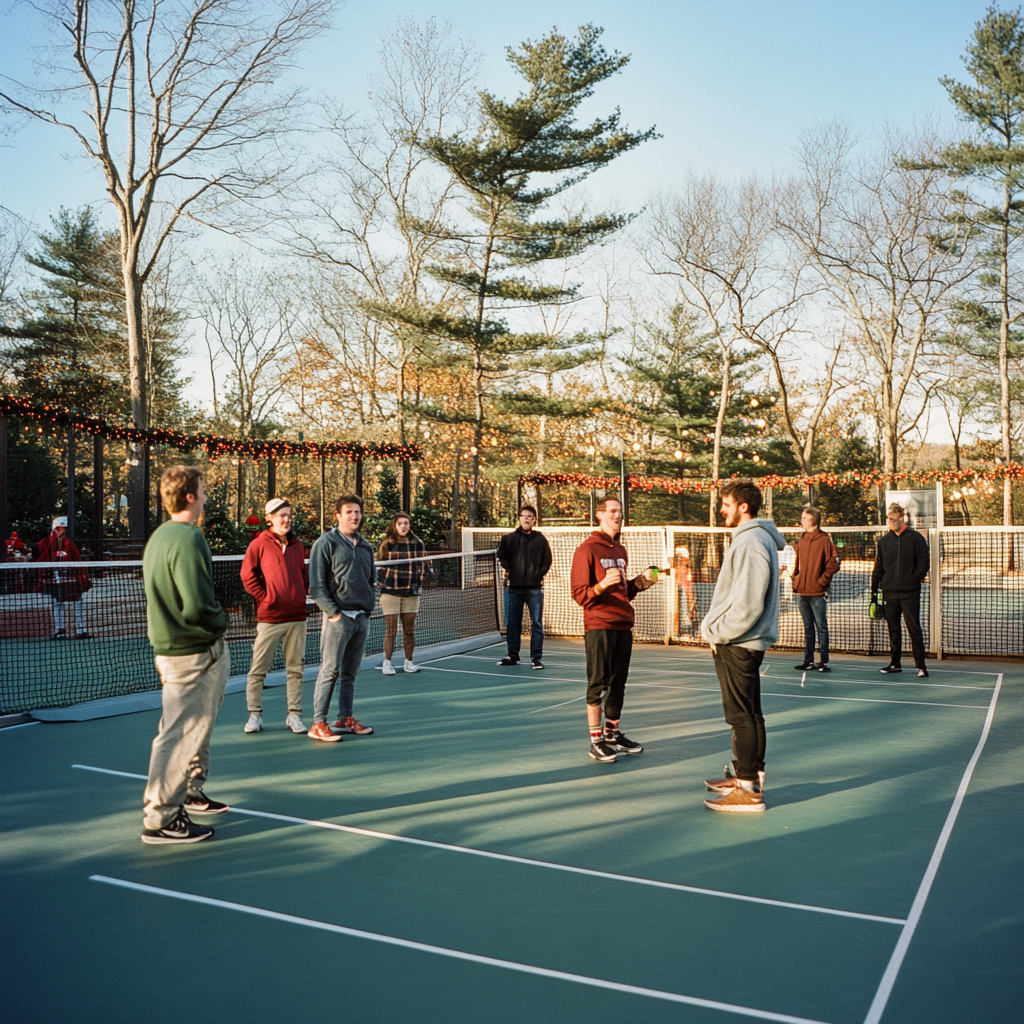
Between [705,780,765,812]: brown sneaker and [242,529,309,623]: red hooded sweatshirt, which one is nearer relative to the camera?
[705,780,765,812]: brown sneaker

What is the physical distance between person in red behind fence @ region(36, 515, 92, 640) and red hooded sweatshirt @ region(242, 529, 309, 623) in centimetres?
716

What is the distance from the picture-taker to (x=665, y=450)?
4138cm

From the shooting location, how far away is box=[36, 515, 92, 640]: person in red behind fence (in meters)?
13.7

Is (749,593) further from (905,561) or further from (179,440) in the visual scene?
(179,440)

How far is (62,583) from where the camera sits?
1368 cm

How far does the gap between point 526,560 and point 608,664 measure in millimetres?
4877

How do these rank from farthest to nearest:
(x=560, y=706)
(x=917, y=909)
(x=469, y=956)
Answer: (x=560, y=706)
(x=917, y=909)
(x=469, y=956)

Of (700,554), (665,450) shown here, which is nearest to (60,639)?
(700,554)

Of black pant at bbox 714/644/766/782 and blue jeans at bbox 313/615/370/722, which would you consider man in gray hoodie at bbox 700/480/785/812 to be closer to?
black pant at bbox 714/644/766/782

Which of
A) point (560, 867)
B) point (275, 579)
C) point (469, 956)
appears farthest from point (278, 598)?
point (469, 956)

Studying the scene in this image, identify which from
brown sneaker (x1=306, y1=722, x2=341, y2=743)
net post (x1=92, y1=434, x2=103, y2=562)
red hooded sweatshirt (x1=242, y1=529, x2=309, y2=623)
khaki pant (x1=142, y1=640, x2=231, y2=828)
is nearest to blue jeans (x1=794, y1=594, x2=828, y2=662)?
brown sneaker (x1=306, y1=722, x2=341, y2=743)

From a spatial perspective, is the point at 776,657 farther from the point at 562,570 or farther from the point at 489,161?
the point at 489,161

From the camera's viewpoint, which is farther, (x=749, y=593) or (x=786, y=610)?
(x=786, y=610)

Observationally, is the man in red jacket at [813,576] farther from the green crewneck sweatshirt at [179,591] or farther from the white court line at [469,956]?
the white court line at [469,956]
